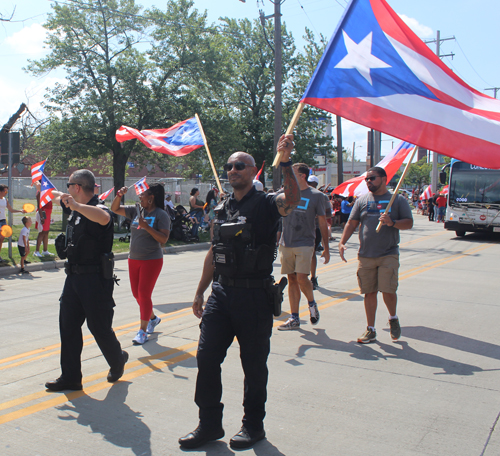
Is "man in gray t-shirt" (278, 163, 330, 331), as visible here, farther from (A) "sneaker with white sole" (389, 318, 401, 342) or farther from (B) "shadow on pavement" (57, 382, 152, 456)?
(B) "shadow on pavement" (57, 382, 152, 456)

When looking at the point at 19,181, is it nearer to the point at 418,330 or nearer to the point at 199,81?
the point at 199,81

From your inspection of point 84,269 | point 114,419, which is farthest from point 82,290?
point 114,419

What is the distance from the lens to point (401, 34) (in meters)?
5.67

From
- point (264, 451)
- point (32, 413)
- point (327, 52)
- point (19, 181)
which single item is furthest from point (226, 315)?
point (19, 181)

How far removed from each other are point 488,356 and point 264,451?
3268 mm

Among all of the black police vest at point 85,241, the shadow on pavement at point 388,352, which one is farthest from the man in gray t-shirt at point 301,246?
the black police vest at point 85,241

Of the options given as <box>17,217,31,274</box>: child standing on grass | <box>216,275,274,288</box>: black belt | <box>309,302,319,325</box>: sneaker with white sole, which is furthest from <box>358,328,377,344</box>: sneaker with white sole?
<box>17,217,31,274</box>: child standing on grass

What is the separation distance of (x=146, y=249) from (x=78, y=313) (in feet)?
5.58

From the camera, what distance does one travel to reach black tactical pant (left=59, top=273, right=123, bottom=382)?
454cm

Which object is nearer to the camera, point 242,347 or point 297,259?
point 242,347

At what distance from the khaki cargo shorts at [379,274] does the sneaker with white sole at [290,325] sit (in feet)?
3.33

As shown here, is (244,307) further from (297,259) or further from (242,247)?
(297,259)

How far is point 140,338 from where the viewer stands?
606cm

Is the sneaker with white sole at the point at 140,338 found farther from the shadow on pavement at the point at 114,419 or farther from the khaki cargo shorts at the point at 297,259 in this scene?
the khaki cargo shorts at the point at 297,259
